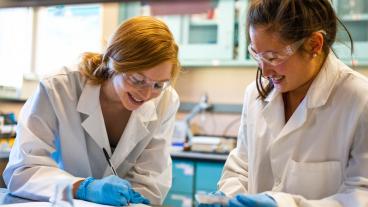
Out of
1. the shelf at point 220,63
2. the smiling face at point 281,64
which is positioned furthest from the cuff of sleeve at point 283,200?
the shelf at point 220,63

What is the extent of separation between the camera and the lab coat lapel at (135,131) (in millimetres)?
1424

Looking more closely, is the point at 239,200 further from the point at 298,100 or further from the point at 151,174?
the point at 151,174

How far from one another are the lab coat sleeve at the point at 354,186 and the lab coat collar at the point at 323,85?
0.13 meters

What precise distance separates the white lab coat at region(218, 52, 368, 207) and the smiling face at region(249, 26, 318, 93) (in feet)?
0.17

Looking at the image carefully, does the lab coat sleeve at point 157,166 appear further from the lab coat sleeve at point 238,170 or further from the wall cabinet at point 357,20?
the wall cabinet at point 357,20

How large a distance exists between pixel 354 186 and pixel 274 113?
33 centimetres

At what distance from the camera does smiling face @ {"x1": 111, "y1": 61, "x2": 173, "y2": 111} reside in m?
1.31

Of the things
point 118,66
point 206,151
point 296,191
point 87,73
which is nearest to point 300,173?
point 296,191

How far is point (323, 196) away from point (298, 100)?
0.31m

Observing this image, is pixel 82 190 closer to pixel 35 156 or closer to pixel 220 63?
pixel 35 156

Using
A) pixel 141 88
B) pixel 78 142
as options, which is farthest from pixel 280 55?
pixel 78 142

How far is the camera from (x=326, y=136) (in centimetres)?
110

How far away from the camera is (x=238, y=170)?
1326 millimetres

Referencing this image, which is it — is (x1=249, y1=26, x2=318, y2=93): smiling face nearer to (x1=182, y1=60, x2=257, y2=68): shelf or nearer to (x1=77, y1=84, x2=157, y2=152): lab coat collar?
(x1=77, y1=84, x2=157, y2=152): lab coat collar
